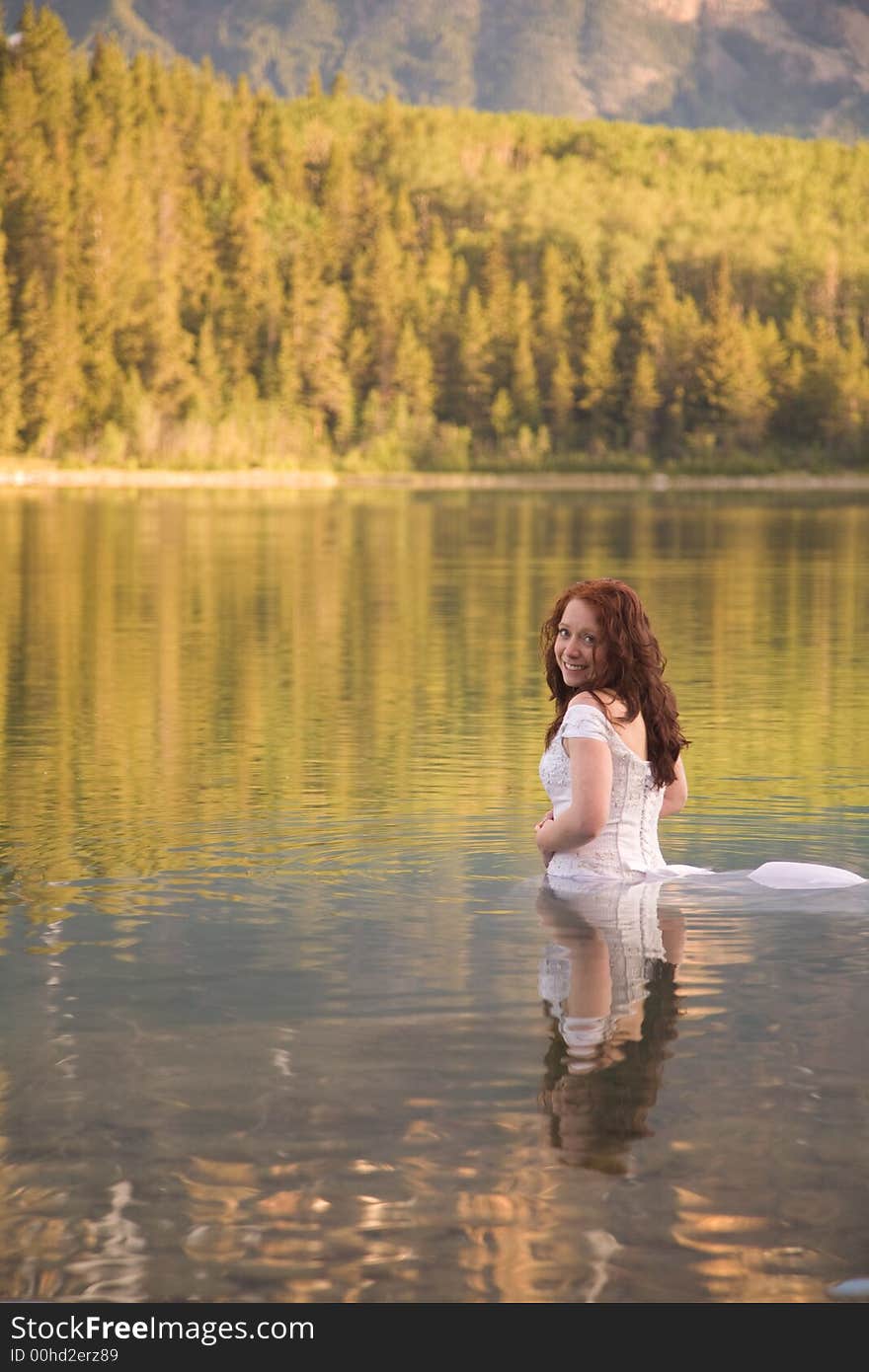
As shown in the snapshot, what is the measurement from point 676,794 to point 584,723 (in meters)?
0.77

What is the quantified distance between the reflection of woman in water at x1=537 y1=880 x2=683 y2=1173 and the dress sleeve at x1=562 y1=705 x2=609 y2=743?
753mm

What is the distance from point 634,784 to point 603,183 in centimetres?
18280

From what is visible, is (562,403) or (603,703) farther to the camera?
(562,403)

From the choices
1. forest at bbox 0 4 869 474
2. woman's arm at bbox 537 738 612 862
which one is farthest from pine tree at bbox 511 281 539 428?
woman's arm at bbox 537 738 612 862

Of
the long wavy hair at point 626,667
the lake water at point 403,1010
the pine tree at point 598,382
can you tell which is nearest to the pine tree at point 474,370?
the pine tree at point 598,382

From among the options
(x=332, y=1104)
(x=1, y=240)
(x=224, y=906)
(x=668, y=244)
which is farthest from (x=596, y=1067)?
(x=668, y=244)

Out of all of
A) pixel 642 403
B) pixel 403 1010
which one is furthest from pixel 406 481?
pixel 403 1010

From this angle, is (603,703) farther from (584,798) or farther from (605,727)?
Result: (584,798)

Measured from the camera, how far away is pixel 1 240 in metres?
102

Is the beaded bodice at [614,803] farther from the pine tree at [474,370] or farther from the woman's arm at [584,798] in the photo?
the pine tree at [474,370]

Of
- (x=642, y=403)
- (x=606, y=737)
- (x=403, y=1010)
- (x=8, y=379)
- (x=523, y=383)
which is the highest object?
(x=523, y=383)

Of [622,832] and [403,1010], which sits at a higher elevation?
[622,832]

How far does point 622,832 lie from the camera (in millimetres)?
8102
